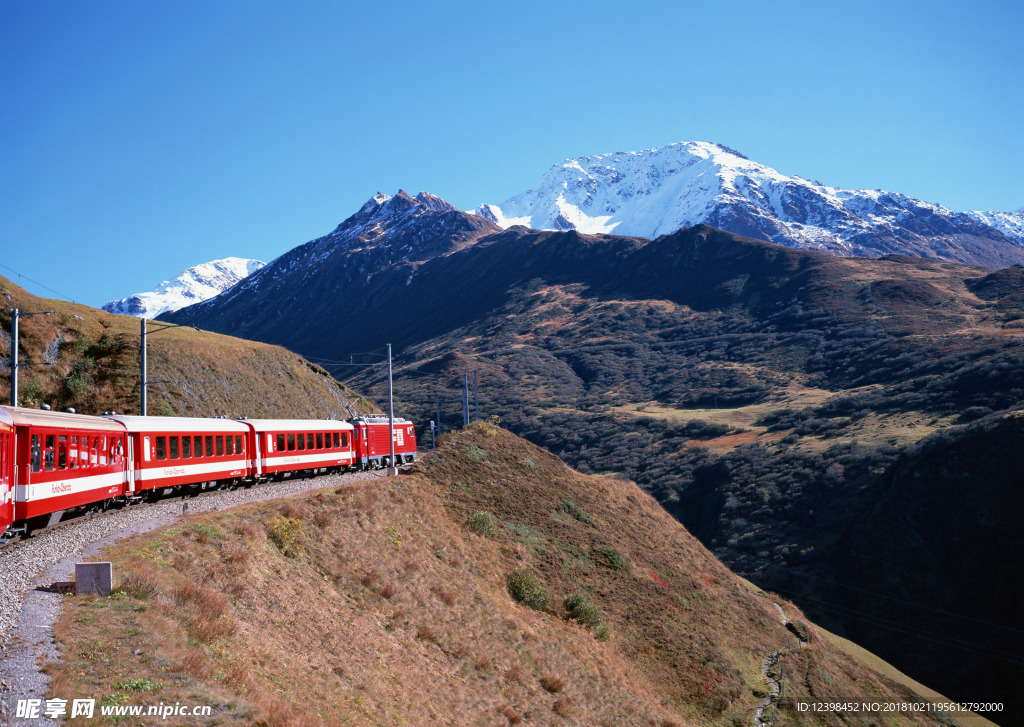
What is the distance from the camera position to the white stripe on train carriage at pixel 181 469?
25325 mm

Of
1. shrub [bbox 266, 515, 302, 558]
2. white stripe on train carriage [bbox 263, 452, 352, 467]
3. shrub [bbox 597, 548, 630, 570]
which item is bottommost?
shrub [bbox 597, 548, 630, 570]

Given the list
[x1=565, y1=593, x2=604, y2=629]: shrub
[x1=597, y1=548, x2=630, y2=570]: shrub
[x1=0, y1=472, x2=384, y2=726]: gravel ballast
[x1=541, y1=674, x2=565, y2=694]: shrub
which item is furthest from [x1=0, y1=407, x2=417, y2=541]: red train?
[x1=597, y1=548, x2=630, y2=570]: shrub

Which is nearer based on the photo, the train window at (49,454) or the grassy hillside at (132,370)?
the train window at (49,454)

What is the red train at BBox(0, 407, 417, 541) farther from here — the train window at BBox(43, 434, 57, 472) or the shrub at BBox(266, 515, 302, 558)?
the shrub at BBox(266, 515, 302, 558)

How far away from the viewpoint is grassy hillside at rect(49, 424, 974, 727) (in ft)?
38.1

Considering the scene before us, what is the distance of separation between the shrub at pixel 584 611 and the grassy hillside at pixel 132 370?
93.5 feet

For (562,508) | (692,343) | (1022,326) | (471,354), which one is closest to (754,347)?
(692,343)

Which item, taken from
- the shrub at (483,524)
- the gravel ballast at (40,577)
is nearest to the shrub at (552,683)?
the shrub at (483,524)

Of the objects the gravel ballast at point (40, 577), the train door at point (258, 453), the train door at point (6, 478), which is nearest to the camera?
the gravel ballast at point (40, 577)

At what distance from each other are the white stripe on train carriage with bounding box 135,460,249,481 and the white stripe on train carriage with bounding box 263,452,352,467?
7.79 feet

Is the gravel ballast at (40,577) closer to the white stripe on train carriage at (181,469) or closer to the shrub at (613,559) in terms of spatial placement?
the white stripe on train carriage at (181,469)

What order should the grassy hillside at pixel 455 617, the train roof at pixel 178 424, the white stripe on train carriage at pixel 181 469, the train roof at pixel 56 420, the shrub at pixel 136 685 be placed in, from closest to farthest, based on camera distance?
the shrub at pixel 136 685 < the grassy hillside at pixel 455 617 < the train roof at pixel 56 420 < the train roof at pixel 178 424 < the white stripe on train carriage at pixel 181 469

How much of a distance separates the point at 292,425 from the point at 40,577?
2189 centimetres

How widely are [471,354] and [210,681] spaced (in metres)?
153
